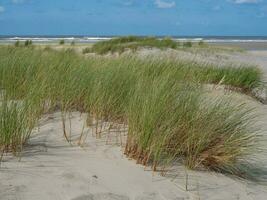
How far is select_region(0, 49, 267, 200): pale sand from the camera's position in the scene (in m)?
3.26

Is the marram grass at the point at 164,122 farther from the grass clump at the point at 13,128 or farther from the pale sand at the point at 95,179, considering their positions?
the pale sand at the point at 95,179

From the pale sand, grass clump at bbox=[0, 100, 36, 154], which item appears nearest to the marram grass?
grass clump at bbox=[0, 100, 36, 154]

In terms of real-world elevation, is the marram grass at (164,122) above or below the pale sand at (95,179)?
above

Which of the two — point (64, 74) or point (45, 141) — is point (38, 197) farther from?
point (64, 74)

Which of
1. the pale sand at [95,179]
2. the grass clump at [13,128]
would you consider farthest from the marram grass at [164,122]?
the pale sand at [95,179]

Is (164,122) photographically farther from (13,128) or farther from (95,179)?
(13,128)

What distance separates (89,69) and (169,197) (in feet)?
10.6

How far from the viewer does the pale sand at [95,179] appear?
3260 mm

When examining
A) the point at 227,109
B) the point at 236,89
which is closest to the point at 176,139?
the point at 227,109

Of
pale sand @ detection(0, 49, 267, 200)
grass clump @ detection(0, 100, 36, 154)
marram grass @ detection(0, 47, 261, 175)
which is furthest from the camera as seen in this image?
marram grass @ detection(0, 47, 261, 175)

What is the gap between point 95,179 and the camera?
3.50 metres

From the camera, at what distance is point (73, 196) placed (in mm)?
3203

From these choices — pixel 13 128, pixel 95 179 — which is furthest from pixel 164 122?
pixel 13 128

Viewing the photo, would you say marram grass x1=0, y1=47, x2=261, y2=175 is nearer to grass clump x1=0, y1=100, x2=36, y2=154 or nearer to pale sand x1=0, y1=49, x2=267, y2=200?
grass clump x1=0, y1=100, x2=36, y2=154
